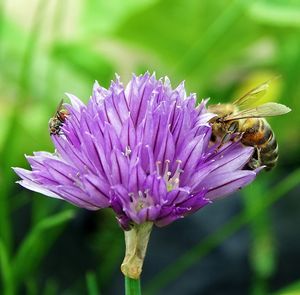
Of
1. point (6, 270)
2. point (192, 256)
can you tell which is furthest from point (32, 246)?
point (192, 256)

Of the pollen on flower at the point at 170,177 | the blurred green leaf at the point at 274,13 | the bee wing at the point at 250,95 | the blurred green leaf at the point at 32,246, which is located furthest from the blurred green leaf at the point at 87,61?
the pollen on flower at the point at 170,177

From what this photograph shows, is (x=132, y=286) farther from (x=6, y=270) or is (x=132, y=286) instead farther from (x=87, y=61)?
(x=87, y=61)

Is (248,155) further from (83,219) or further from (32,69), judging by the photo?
(32,69)

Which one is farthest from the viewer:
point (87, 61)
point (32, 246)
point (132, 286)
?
point (87, 61)

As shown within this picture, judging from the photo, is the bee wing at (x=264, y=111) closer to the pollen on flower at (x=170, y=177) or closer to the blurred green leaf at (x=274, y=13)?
the pollen on flower at (x=170, y=177)

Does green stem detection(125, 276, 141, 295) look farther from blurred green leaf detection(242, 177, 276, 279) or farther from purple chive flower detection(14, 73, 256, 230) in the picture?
blurred green leaf detection(242, 177, 276, 279)

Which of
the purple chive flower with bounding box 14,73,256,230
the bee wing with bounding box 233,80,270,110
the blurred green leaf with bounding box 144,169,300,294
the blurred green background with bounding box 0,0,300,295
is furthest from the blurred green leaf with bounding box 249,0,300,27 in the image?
the purple chive flower with bounding box 14,73,256,230
